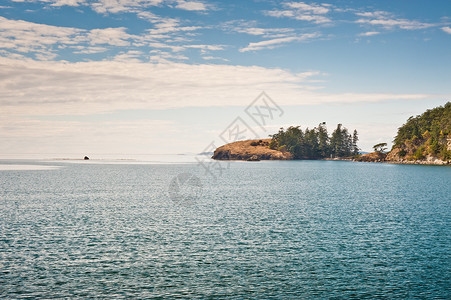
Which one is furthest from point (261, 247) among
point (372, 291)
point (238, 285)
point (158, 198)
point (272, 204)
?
point (158, 198)

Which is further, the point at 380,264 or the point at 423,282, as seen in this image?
the point at 380,264

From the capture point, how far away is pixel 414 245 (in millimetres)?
44844

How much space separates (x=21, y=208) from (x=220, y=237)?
45900 mm

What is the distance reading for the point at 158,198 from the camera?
301ft

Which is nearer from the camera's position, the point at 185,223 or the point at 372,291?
the point at 372,291

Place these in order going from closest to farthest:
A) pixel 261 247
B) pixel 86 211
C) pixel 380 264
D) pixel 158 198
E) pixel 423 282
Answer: pixel 423 282 < pixel 380 264 < pixel 261 247 < pixel 86 211 < pixel 158 198

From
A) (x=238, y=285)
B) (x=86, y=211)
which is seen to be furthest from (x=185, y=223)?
(x=238, y=285)

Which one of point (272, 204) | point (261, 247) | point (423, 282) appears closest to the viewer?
point (423, 282)

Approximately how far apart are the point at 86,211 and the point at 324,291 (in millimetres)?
51835

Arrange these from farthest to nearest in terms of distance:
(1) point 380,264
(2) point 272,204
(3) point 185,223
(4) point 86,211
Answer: (2) point 272,204 → (4) point 86,211 → (3) point 185,223 → (1) point 380,264

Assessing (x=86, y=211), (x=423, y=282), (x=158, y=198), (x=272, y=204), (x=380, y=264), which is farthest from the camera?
(x=158, y=198)

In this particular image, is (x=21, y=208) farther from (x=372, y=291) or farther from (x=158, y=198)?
(x=372, y=291)

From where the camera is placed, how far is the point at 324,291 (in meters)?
30.9

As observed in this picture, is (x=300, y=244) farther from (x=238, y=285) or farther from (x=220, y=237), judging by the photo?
(x=238, y=285)
